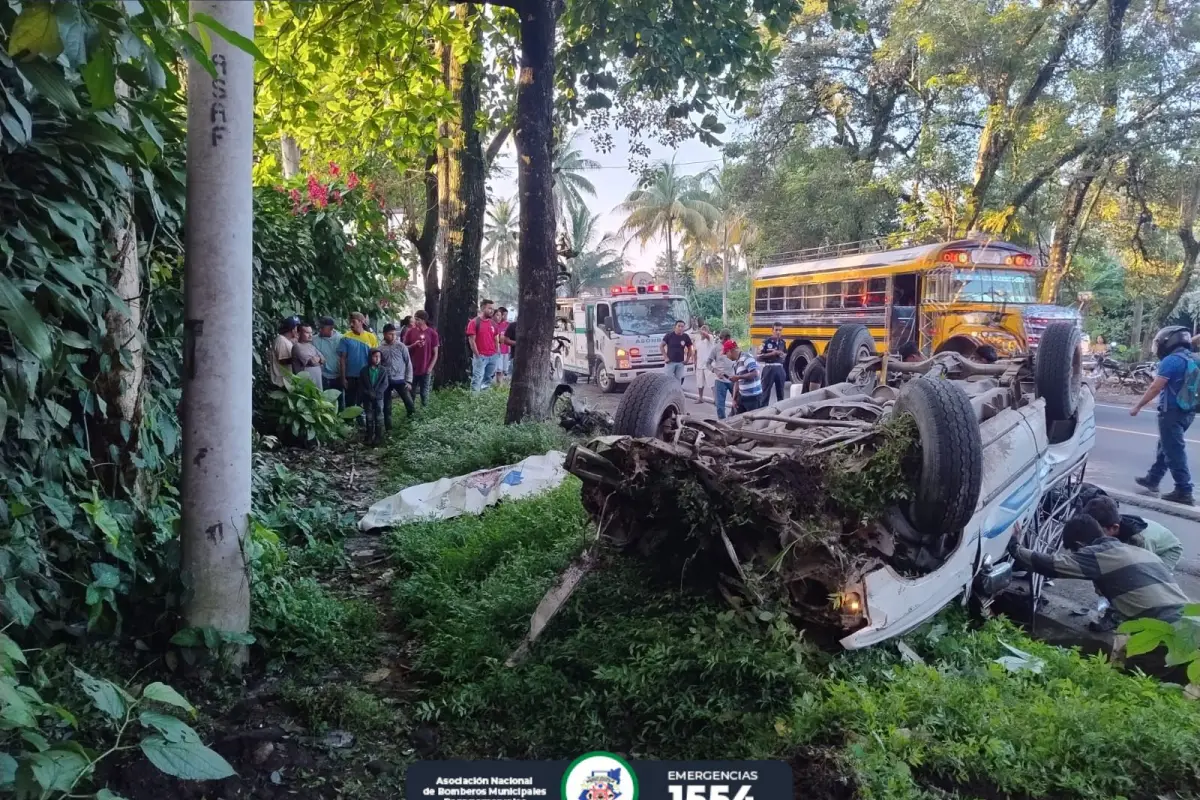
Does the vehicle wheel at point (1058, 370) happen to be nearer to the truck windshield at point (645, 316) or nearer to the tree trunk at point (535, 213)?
the tree trunk at point (535, 213)

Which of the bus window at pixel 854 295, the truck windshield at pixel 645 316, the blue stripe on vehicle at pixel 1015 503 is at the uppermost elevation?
the bus window at pixel 854 295

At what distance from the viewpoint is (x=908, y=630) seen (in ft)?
12.6

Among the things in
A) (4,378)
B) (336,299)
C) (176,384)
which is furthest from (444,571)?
(336,299)

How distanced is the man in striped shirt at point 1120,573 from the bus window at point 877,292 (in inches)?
392

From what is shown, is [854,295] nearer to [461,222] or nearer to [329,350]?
[461,222]

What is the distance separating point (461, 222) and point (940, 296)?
7.82 metres

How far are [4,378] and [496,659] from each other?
234 centimetres

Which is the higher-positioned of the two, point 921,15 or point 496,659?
point 921,15

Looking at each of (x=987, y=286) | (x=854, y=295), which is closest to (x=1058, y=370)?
(x=987, y=286)

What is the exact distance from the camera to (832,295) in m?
16.1

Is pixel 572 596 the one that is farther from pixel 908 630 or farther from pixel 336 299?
pixel 336 299

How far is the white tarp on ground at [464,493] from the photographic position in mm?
6582

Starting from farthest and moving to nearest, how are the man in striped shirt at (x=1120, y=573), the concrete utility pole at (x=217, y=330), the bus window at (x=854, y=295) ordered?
the bus window at (x=854, y=295) < the man in striped shirt at (x=1120, y=573) < the concrete utility pole at (x=217, y=330)

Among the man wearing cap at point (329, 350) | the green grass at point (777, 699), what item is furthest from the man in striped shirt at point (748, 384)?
the green grass at point (777, 699)
